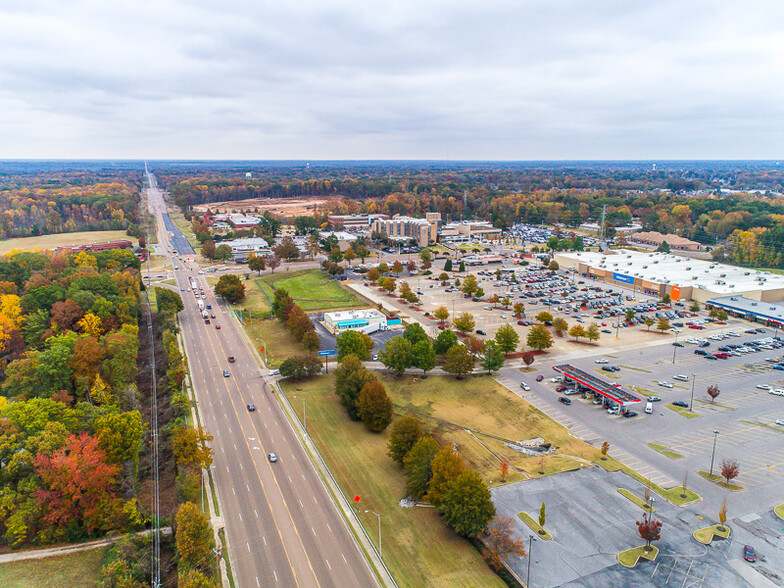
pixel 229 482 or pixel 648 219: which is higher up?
pixel 648 219

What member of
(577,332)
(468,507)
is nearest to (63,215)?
(577,332)

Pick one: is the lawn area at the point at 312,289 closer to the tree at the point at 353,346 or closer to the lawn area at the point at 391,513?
the tree at the point at 353,346

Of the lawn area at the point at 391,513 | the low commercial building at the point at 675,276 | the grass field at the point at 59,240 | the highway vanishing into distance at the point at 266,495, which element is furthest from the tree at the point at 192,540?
the grass field at the point at 59,240

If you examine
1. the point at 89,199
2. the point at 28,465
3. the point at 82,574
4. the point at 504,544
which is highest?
the point at 89,199

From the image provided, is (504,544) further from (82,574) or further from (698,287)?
(698,287)

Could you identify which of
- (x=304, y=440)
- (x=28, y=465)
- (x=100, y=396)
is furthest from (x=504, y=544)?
(x=100, y=396)

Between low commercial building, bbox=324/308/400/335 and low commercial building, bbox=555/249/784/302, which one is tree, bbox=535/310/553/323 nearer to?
low commercial building, bbox=324/308/400/335

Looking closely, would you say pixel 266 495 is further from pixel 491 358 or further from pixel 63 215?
pixel 63 215
